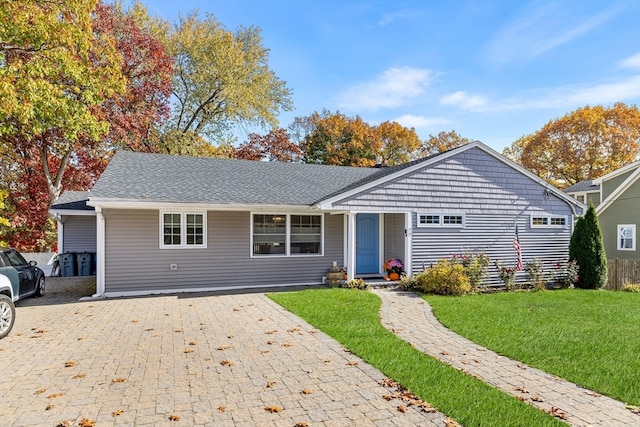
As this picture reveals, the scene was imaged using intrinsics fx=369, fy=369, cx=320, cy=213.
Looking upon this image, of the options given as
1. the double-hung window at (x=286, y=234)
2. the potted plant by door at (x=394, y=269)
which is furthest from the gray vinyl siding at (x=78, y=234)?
the potted plant by door at (x=394, y=269)

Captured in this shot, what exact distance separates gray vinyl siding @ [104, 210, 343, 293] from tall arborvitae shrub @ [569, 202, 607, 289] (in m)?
8.44

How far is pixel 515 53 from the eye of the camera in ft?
43.6

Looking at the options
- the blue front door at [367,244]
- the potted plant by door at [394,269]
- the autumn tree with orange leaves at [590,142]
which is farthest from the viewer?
the autumn tree with orange leaves at [590,142]

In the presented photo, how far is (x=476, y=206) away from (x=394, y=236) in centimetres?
290

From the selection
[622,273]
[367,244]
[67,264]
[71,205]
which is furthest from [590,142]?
[67,264]

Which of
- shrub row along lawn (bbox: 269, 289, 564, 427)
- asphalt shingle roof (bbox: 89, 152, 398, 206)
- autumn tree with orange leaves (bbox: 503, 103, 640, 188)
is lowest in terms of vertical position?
shrub row along lawn (bbox: 269, 289, 564, 427)

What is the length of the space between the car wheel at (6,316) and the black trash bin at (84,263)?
8.75 meters

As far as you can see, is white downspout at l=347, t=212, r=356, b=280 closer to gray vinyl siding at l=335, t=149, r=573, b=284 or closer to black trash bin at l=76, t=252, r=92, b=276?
gray vinyl siding at l=335, t=149, r=573, b=284

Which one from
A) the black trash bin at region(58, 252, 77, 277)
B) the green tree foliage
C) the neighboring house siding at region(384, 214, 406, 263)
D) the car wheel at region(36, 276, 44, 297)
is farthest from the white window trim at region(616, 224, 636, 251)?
the black trash bin at region(58, 252, 77, 277)

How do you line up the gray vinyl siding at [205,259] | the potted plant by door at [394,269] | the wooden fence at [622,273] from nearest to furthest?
the gray vinyl siding at [205,259], the potted plant by door at [394,269], the wooden fence at [622,273]

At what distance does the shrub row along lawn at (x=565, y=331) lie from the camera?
484cm

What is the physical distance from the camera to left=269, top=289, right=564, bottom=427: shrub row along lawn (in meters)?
A: 3.68

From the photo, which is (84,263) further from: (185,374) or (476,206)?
(476,206)

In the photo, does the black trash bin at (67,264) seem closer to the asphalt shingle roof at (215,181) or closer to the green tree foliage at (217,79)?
the asphalt shingle roof at (215,181)
